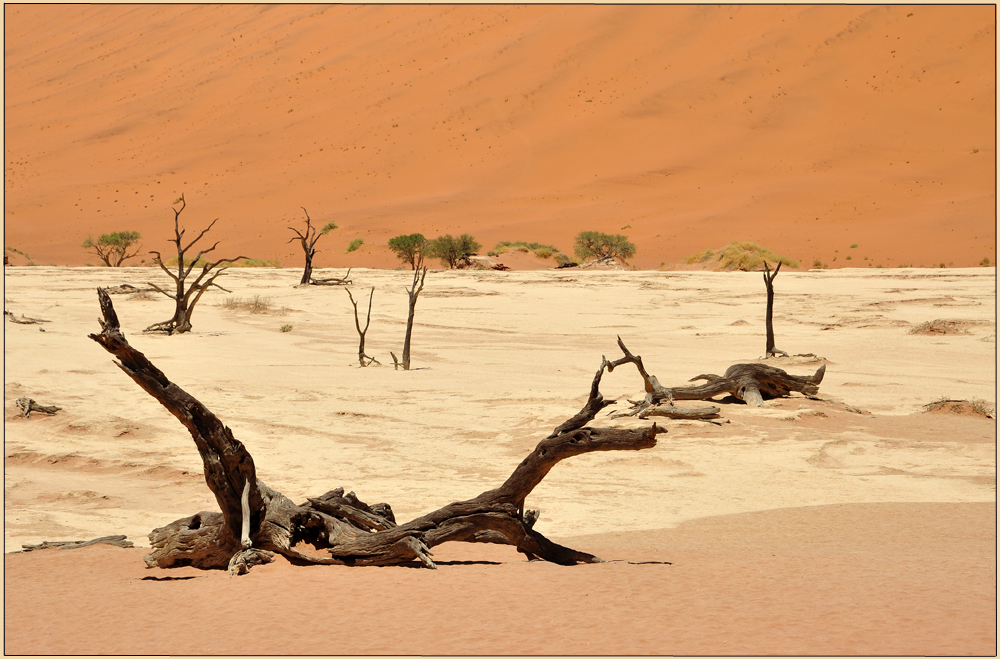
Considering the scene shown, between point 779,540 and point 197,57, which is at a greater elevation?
point 197,57

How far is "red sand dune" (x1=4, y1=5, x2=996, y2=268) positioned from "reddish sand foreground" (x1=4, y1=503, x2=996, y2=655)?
3168cm

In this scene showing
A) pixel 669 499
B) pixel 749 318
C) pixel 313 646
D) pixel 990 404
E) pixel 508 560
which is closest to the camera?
pixel 313 646

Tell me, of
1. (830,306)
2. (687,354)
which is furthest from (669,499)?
(830,306)

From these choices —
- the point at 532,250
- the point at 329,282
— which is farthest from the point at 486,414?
the point at 532,250

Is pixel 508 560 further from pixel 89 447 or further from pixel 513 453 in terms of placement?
pixel 89 447

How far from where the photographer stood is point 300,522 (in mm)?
5594

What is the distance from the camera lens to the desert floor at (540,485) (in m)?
4.22

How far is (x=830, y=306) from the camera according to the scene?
72.0 feet

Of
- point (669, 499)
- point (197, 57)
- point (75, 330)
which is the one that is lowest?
point (669, 499)

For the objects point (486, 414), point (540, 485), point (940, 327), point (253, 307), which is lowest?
point (540, 485)

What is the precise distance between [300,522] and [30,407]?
628 centimetres

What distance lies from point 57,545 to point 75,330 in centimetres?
1237

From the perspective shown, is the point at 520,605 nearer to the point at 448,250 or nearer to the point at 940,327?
the point at 940,327

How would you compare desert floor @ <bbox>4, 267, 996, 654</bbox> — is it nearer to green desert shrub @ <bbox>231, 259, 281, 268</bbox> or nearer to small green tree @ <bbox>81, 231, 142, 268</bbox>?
green desert shrub @ <bbox>231, 259, 281, 268</bbox>
